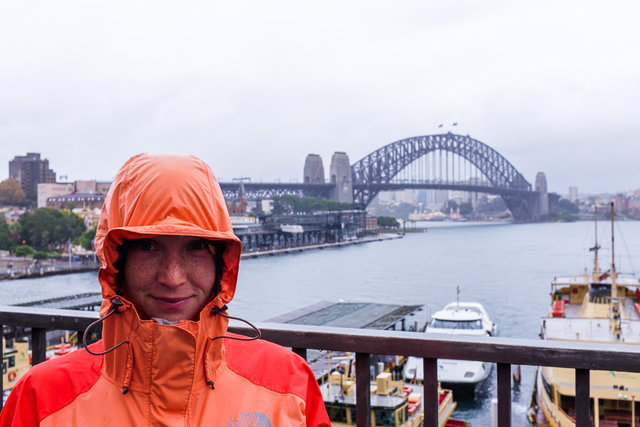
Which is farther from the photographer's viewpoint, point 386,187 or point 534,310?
point 386,187

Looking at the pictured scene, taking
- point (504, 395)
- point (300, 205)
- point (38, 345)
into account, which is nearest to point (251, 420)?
point (504, 395)

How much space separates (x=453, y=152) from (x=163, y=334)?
6693 cm

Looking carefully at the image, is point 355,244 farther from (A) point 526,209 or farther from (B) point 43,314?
(B) point 43,314

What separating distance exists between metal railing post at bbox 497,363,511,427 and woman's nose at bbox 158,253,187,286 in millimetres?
674

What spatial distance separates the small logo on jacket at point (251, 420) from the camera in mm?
886

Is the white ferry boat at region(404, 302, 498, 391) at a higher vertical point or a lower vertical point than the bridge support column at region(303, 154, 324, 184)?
lower

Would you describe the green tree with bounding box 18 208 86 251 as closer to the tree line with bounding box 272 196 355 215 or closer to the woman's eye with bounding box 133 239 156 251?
the tree line with bounding box 272 196 355 215

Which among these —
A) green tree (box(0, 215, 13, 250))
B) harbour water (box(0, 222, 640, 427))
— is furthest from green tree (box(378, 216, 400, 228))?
green tree (box(0, 215, 13, 250))

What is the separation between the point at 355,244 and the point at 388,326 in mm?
34680

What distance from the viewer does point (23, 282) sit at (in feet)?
88.7

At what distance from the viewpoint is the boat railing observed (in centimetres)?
112

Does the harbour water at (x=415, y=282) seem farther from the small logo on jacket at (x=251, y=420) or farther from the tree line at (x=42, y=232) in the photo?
the small logo on jacket at (x=251, y=420)

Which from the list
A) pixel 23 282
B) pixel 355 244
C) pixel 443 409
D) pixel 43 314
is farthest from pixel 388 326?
pixel 355 244

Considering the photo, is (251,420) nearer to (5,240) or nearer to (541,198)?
(5,240)
